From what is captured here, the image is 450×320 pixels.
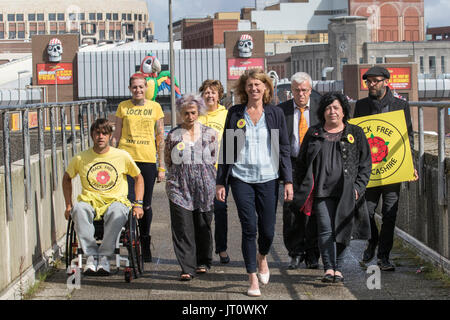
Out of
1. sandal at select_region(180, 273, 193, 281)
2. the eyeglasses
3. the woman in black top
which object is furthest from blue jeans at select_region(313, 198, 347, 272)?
the eyeglasses

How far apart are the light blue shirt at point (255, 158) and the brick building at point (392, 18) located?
14943cm

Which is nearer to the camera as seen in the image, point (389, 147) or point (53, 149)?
point (389, 147)

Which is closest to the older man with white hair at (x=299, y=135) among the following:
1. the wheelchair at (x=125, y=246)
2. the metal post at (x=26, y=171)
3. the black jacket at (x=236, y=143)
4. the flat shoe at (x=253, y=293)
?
the black jacket at (x=236, y=143)

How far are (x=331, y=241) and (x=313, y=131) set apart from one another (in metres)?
0.95

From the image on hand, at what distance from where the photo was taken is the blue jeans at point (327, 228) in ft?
25.5

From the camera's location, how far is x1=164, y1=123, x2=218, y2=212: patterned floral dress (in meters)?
8.12

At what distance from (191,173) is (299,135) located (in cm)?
120

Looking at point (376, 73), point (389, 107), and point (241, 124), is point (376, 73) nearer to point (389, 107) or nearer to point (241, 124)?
point (389, 107)

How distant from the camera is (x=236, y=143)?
7.44m

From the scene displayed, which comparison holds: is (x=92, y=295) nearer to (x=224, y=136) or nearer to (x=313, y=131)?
(x=224, y=136)

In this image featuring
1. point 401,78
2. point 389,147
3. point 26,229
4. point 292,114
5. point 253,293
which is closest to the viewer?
point 253,293

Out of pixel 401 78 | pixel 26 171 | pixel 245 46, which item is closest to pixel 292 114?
pixel 26 171

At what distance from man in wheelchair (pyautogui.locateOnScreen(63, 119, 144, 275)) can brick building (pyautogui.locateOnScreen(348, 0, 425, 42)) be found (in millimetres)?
148888

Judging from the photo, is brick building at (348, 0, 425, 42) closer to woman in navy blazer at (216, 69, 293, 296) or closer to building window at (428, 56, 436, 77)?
building window at (428, 56, 436, 77)
